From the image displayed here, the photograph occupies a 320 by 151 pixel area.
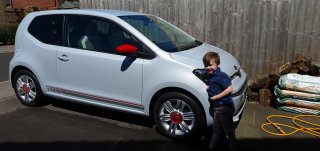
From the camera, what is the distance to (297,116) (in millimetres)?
5309

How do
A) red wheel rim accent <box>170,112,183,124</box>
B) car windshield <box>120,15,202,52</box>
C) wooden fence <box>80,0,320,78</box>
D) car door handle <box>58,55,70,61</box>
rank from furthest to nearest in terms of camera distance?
wooden fence <box>80,0,320,78</box> < car door handle <box>58,55,70,61</box> < car windshield <box>120,15,202,52</box> < red wheel rim accent <box>170,112,183,124</box>

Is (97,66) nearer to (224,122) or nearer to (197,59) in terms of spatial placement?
(197,59)

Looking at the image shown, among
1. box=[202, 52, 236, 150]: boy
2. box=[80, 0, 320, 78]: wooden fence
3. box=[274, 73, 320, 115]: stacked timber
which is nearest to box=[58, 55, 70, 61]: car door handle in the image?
box=[202, 52, 236, 150]: boy

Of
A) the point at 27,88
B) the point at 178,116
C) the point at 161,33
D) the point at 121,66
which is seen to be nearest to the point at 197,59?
the point at 178,116

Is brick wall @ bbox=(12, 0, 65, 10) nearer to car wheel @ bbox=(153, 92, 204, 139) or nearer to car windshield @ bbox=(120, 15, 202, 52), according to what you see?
car windshield @ bbox=(120, 15, 202, 52)

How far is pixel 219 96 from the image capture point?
12.1ft

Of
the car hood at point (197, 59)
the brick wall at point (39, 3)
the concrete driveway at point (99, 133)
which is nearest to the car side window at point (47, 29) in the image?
the concrete driveway at point (99, 133)

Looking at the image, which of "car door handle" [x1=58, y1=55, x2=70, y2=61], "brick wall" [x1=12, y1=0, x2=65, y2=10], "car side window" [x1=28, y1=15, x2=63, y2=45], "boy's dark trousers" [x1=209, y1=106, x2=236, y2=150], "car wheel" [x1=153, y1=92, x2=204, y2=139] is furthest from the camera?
"brick wall" [x1=12, y1=0, x2=65, y2=10]

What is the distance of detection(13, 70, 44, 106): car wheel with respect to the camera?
5.56 metres

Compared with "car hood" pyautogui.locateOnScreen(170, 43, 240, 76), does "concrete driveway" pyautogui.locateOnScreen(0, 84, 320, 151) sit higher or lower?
lower

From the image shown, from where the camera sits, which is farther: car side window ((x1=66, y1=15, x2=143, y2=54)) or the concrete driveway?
car side window ((x1=66, y1=15, x2=143, y2=54))

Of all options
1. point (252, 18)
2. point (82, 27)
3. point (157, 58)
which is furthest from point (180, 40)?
point (252, 18)

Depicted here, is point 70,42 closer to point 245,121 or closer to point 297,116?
point 245,121

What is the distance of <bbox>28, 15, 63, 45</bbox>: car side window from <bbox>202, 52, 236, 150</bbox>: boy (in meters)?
2.62
